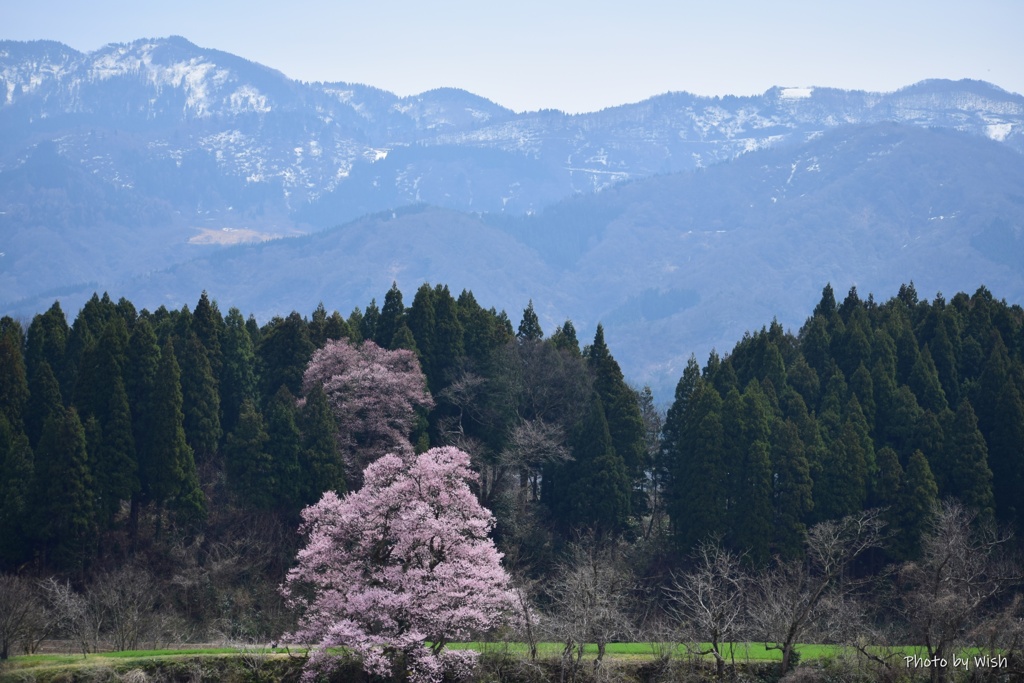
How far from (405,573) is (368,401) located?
18119mm

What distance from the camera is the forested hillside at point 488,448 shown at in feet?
152

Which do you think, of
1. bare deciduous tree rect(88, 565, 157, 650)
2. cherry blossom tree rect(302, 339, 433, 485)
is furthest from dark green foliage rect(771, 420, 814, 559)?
bare deciduous tree rect(88, 565, 157, 650)

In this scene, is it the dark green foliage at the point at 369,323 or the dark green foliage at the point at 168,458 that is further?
the dark green foliage at the point at 369,323

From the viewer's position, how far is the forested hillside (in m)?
46.4

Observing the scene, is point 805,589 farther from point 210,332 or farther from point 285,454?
point 210,332

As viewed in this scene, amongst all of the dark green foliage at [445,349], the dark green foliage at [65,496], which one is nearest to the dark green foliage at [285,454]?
the dark green foliage at [65,496]

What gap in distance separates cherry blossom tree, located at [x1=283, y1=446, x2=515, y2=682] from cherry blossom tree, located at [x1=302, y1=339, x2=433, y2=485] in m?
15.3

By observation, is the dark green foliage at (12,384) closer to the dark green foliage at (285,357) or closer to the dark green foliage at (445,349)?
the dark green foliage at (285,357)

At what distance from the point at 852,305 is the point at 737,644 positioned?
32.2m

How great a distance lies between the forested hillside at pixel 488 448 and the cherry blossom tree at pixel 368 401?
0.10 meters

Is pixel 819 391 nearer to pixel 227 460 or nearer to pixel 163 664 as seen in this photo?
pixel 227 460

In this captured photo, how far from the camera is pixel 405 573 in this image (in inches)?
1372

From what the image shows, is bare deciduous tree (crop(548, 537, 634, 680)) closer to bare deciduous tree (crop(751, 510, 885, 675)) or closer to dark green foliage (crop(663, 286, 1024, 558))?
bare deciduous tree (crop(751, 510, 885, 675))

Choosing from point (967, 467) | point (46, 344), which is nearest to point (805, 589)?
point (967, 467)
